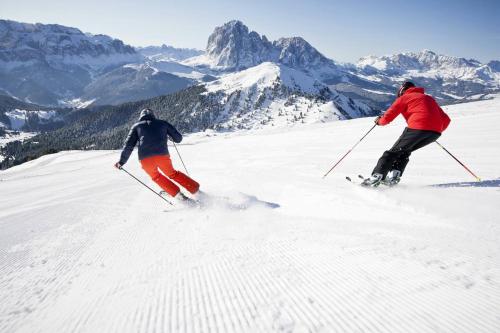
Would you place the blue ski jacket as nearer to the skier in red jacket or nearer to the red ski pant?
the red ski pant

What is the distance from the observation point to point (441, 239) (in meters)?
4.13

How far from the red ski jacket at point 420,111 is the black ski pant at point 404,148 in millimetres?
129

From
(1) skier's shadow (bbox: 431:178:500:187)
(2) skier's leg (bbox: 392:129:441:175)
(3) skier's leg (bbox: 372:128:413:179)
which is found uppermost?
(2) skier's leg (bbox: 392:129:441:175)

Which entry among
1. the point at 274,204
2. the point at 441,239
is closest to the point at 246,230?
the point at 274,204

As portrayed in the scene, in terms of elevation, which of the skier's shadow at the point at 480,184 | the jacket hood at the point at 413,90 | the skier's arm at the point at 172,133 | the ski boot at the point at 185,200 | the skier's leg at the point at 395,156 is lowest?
the ski boot at the point at 185,200

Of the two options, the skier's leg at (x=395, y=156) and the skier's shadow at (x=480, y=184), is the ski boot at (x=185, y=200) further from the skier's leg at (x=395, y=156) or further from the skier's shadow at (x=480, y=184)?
the skier's shadow at (x=480, y=184)

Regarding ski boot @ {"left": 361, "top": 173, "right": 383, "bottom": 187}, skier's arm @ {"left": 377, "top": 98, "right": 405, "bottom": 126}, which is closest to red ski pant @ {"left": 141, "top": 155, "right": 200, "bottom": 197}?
ski boot @ {"left": 361, "top": 173, "right": 383, "bottom": 187}

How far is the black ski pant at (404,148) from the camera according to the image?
6.79m

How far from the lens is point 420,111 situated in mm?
6828

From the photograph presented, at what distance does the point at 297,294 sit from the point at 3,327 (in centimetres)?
305

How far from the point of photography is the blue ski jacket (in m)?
7.97

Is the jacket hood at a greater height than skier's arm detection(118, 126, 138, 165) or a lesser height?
greater

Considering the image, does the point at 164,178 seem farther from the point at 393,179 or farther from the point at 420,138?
the point at 420,138

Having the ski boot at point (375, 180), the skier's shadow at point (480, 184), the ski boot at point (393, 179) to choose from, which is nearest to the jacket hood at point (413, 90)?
the ski boot at point (393, 179)
